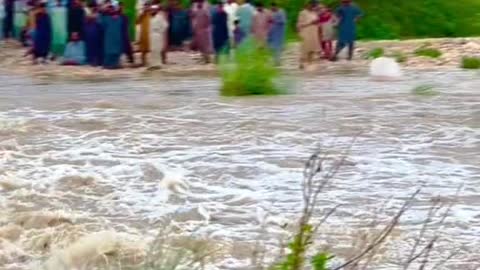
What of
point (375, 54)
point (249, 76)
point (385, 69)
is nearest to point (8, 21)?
point (375, 54)

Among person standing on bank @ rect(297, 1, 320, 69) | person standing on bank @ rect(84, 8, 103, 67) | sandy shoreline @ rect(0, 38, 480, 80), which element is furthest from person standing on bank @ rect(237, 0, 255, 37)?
person standing on bank @ rect(84, 8, 103, 67)

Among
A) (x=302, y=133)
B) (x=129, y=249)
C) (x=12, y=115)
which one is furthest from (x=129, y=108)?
(x=129, y=249)

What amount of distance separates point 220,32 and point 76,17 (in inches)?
83.7

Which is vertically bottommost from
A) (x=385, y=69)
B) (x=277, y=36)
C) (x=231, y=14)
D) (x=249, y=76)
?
(x=385, y=69)

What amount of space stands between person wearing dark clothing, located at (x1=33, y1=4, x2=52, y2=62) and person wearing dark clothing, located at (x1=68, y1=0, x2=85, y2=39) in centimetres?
36

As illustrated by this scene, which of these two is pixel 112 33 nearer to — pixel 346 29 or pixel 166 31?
pixel 166 31

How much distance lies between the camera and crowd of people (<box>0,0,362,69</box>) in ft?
62.7

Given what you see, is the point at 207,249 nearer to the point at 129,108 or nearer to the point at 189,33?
the point at 129,108

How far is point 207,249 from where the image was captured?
22.8 feet

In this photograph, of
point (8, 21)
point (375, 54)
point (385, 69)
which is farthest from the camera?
point (8, 21)

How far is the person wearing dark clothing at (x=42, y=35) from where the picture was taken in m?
19.5

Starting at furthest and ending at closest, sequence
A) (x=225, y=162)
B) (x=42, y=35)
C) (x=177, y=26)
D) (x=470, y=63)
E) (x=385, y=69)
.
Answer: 1. (x=177, y=26)
2. (x=42, y=35)
3. (x=470, y=63)
4. (x=385, y=69)
5. (x=225, y=162)

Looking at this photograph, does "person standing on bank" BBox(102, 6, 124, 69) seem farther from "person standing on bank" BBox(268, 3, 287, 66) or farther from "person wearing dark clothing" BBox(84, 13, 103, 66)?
"person standing on bank" BBox(268, 3, 287, 66)

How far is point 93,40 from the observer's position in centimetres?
1919
